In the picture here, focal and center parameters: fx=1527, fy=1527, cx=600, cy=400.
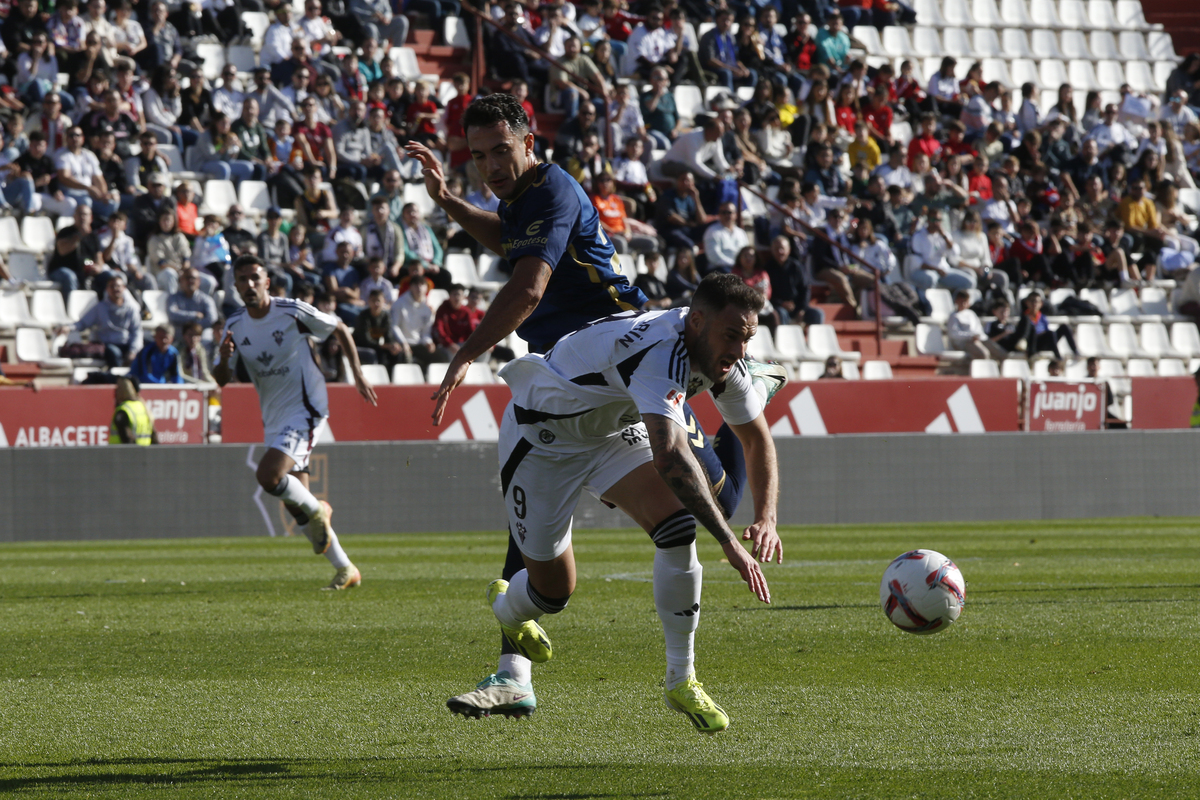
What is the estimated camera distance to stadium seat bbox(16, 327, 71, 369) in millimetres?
17688

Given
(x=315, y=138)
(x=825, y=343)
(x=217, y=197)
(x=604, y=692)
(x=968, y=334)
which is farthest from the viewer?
(x=968, y=334)

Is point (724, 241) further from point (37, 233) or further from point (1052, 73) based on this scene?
point (1052, 73)

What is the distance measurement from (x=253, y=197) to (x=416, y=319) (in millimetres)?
3176

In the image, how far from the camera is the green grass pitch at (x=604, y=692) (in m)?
4.67

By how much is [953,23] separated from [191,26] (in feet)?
50.3

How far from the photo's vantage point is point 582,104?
23.0 m

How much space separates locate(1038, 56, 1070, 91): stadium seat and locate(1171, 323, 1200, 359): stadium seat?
7.43 m

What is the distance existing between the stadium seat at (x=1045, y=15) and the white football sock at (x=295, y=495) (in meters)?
24.3

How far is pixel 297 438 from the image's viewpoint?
35.9 ft

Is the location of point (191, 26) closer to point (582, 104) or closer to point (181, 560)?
point (582, 104)

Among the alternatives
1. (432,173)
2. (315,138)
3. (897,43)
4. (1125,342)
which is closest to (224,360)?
(432,173)

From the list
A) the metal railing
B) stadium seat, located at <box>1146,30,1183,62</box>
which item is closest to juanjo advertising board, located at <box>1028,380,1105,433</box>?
the metal railing

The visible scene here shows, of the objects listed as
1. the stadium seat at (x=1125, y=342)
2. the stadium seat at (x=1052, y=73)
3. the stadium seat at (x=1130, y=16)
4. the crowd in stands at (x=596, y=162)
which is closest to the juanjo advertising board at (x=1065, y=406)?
the crowd in stands at (x=596, y=162)

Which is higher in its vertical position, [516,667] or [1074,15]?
[1074,15]
